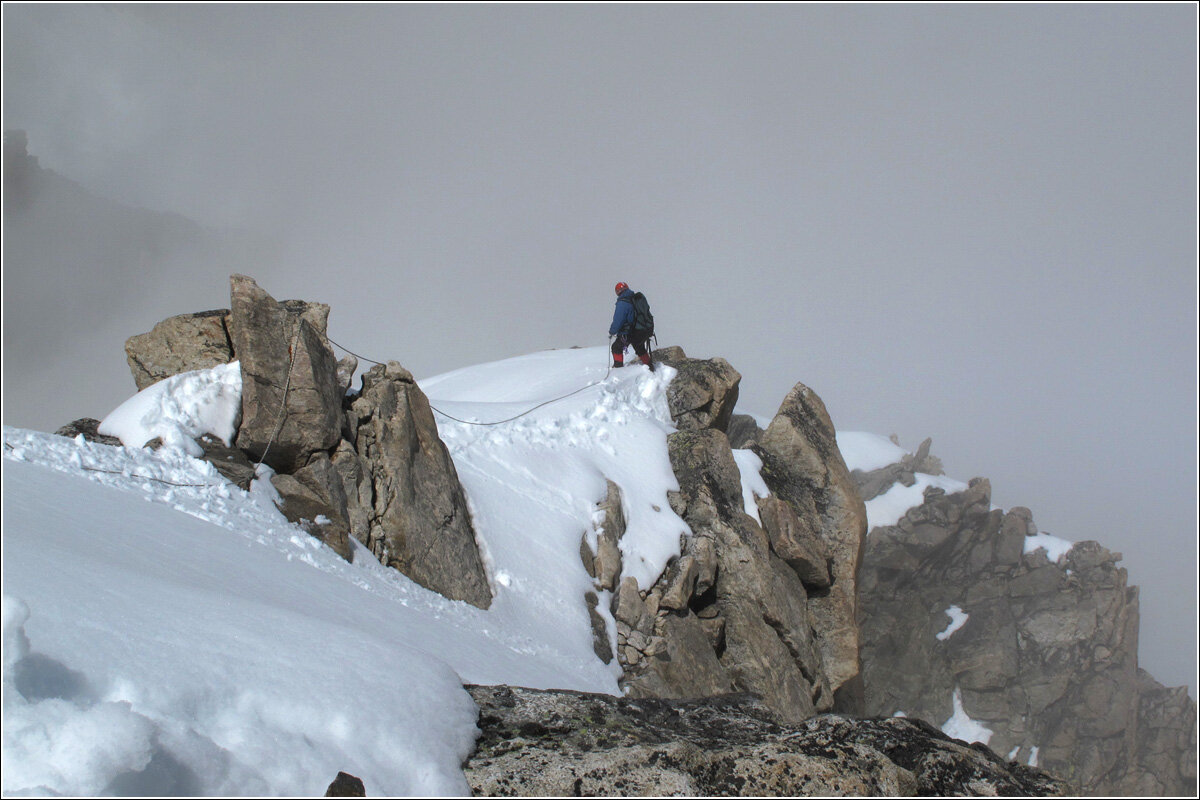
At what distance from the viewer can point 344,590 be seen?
931 centimetres

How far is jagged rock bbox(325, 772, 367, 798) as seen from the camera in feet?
12.6

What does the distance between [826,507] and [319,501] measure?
13458mm

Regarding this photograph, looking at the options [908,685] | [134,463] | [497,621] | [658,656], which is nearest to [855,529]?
[658,656]

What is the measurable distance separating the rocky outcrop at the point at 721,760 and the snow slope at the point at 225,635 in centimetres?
34

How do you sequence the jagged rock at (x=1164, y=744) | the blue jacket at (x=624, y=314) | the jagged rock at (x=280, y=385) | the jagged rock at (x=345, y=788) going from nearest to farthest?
the jagged rock at (x=345, y=788) < the jagged rock at (x=280, y=385) < the blue jacket at (x=624, y=314) < the jagged rock at (x=1164, y=744)

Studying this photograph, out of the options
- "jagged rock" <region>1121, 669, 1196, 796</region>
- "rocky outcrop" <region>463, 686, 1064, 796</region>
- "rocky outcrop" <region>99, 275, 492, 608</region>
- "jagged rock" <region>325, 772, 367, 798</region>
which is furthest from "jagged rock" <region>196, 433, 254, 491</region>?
"jagged rock" <region>1121, 669, 1196, 796</region>

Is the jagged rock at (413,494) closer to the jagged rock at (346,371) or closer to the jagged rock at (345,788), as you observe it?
the jagged rock at (346,371)

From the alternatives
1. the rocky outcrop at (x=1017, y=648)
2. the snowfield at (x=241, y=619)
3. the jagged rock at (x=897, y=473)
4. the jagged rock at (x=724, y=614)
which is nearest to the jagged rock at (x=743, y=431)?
the jagged rock at (x=724, y=614)

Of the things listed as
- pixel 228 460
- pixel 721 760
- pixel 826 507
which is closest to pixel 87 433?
pixel 228 460

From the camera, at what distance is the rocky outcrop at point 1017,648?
4200 cm

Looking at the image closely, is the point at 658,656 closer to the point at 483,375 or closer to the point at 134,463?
the point at 134,463

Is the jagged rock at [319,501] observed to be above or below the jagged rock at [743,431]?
below

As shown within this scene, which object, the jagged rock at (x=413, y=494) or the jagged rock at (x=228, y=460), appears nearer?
the jagged rock at (x=228, y=460)

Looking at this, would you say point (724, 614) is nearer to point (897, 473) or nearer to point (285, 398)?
point (285, 398)
